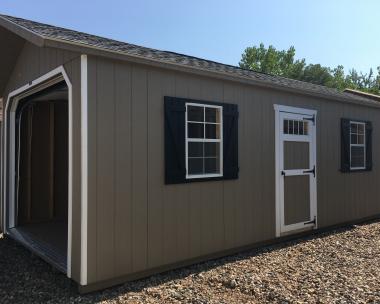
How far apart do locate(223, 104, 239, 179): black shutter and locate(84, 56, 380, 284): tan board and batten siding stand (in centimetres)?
11

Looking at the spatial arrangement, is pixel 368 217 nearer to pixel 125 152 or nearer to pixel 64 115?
pixel 125 152

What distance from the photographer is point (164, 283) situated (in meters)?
4.19

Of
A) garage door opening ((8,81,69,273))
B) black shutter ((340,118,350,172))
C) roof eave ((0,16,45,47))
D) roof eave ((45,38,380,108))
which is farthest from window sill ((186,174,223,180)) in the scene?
black shutter ((340,118,350,172))

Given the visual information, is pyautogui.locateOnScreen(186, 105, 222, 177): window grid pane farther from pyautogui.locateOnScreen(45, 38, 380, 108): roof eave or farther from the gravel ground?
the gravel ground

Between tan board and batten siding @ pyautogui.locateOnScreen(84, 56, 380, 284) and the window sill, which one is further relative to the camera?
the window sill

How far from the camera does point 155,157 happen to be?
4449 mm

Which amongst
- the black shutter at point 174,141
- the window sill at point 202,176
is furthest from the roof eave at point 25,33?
the window sill at point 202,176

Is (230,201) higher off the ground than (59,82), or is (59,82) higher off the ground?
(59,82)

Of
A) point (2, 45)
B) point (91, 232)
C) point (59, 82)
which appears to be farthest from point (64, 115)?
point (91, 232)

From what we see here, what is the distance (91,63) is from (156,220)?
6.25 ft

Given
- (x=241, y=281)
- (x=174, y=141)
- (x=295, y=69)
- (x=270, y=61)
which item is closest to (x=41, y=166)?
(x=174, y=141)

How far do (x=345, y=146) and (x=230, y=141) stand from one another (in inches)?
126

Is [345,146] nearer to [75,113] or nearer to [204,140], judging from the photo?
[204,140]

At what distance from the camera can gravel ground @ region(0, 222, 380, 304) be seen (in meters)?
3.77
